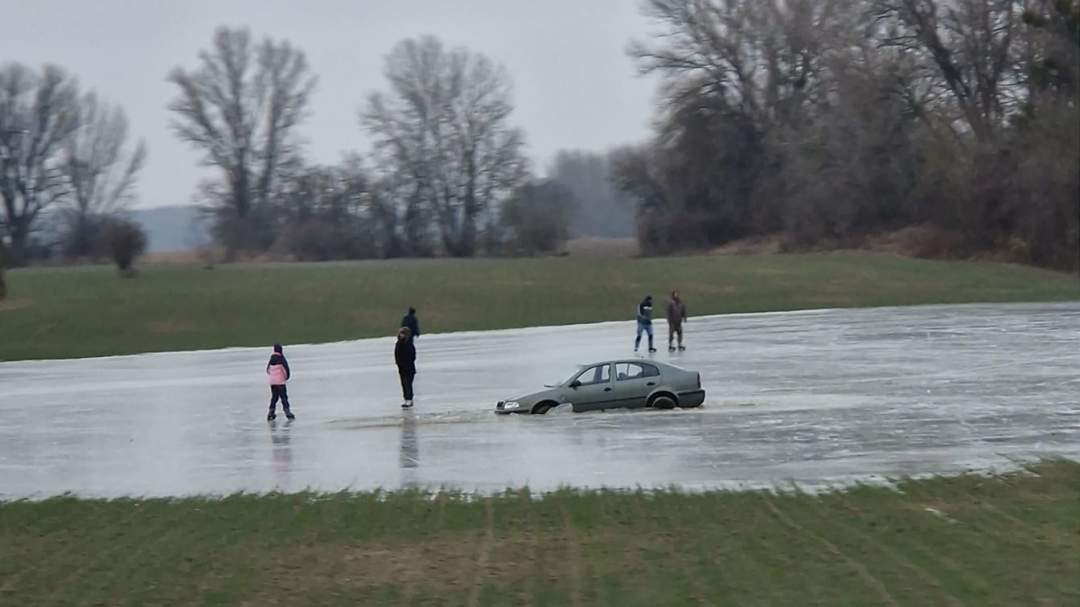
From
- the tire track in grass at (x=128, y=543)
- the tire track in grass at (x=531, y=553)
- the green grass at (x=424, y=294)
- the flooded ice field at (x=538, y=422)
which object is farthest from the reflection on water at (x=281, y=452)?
the green grass at (x=424, y=294)

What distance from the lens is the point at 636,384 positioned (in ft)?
84.8

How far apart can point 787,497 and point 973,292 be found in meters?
50.1

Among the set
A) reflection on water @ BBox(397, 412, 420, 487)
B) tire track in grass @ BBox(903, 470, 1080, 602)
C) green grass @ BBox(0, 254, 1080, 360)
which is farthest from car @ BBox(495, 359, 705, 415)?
green grass @ BBox(0, 254, 1080, 360)

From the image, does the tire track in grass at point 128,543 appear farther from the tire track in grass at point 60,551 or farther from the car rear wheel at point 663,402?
the car rear wheel at point 663,402

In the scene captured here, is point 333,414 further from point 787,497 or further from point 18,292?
point 18,292

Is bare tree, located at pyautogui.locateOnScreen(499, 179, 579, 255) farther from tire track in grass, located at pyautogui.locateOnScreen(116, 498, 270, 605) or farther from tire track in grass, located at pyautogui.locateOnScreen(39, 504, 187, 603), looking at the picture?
tire track in grass, located at pyautogui.locateOnScreen(39, 504, 187, 603)

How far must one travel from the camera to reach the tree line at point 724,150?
78.2 meters

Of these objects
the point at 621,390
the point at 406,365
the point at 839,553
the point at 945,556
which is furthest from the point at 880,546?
the point at 406,365

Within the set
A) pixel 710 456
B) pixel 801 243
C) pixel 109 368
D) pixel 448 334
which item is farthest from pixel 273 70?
pixel 710 456

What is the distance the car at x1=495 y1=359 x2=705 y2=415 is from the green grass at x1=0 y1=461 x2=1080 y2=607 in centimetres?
931

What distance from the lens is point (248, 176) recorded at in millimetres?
103125

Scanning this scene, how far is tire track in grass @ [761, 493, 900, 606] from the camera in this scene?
10.2 metres

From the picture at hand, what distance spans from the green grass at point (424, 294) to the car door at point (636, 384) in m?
25.6

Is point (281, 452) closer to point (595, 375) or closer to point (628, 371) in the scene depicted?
point (595, 375)
